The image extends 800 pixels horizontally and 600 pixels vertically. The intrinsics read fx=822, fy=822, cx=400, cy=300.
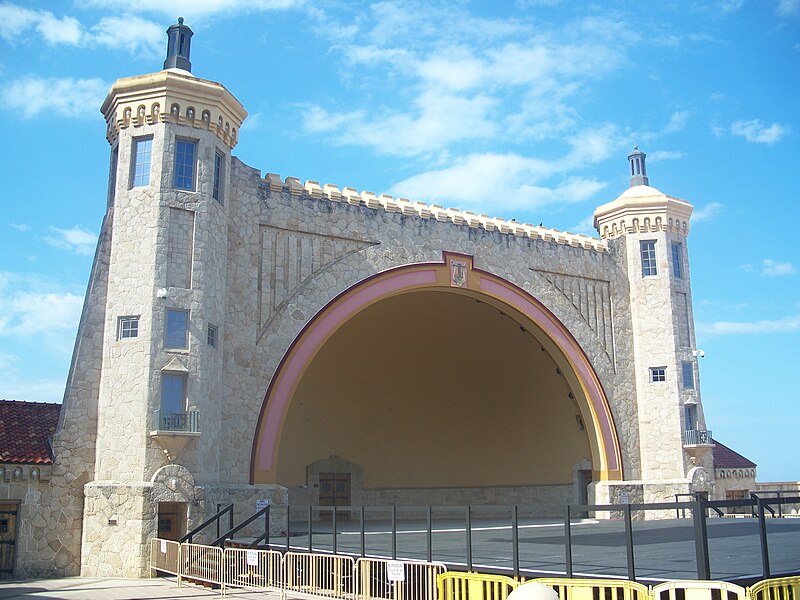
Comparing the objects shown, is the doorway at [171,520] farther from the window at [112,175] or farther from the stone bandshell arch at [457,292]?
the window at [112,175]

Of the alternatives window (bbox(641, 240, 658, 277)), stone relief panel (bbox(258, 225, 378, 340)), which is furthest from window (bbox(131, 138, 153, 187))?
window (bbox(641, 240, 658, 277))

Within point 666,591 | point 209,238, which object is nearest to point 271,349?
point 209,238

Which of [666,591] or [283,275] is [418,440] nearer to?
[283,275]

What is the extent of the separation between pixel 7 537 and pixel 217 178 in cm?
943

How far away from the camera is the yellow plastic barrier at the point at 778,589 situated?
8.78m

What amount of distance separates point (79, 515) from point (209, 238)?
22.5 feet

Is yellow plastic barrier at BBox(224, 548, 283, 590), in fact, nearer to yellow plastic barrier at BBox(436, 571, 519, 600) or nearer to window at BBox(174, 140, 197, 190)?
yellow plastic barrier at BBox(436, 571, 519, 600)

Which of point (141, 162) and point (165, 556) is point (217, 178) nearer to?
point (141, 162)

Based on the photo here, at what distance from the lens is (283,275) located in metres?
21.6

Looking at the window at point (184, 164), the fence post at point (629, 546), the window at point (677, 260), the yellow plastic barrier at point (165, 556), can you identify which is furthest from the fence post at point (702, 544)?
the window at point (677, 260)

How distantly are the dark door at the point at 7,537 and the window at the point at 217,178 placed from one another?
8.31m

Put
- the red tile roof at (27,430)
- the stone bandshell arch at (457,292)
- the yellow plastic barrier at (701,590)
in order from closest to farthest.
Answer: the yellow plastic barrier at (701,590) < the red tile roof at (27,430) < the stone bandshell arch at (457,292)

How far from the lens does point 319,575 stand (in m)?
13.0

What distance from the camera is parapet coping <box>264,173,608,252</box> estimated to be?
879 inches
